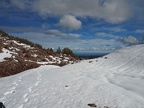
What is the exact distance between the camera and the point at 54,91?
13.9 metres

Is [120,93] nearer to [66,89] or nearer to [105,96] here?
[105,96]

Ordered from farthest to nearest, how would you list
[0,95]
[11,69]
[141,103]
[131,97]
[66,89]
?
1. [11,69]
2. [66,89]
3. [0,95]
4. [131,97]
5. [141,103]

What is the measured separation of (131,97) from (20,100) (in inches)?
316

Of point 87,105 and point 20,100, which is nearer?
point 87,105

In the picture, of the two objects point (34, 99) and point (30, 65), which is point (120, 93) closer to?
point (34, 99)

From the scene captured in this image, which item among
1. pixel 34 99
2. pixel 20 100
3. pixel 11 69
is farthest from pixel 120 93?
pixel 11 69

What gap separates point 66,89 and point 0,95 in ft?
18.3

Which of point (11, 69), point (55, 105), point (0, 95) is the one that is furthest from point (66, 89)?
point (11, 69)

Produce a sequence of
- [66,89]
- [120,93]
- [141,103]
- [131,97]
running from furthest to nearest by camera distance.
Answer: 1. [66,89]
2. [120,93]
3. [131,97]
4. [141,103]

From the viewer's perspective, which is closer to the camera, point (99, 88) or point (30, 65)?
point (99, 88)

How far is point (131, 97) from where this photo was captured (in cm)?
1135

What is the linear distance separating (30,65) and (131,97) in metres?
29.3

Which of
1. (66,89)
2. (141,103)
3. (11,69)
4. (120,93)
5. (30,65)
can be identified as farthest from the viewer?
(30,65)

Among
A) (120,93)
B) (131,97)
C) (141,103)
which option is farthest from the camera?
(120,93)
